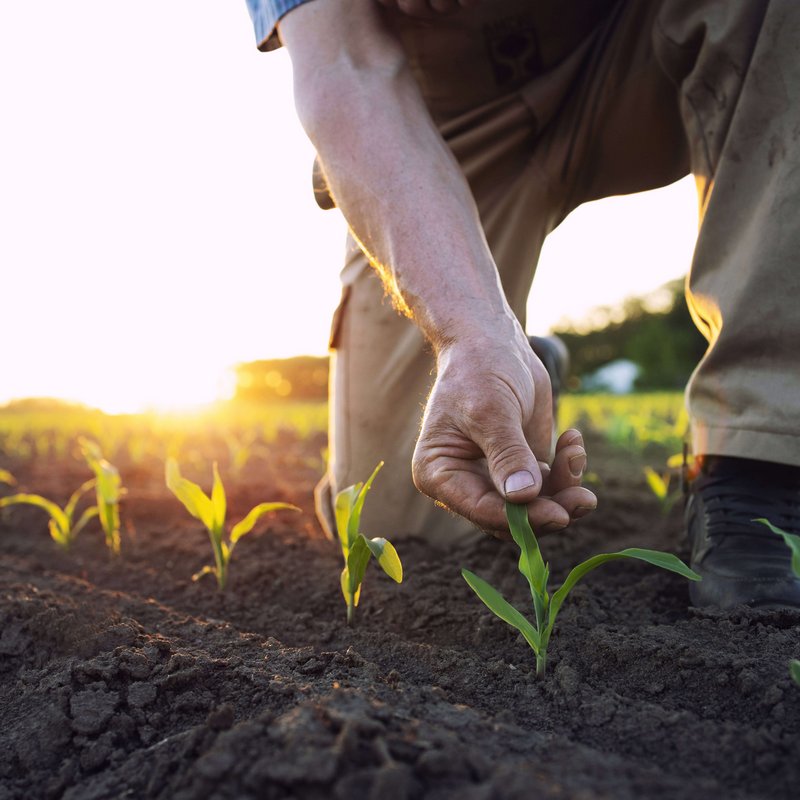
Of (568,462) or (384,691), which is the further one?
(568,462)

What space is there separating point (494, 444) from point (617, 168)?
1.58 metres

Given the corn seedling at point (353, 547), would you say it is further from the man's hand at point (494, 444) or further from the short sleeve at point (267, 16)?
the short sleeve at point (267, 16)

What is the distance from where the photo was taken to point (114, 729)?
111cm

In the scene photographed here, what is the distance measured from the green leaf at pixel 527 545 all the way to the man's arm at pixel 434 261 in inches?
1.2

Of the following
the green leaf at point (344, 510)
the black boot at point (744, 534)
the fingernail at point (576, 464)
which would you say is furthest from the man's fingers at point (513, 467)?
the black boot at point (744, 534)

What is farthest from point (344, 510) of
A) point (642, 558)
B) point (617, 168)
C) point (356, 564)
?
point (617, 168)

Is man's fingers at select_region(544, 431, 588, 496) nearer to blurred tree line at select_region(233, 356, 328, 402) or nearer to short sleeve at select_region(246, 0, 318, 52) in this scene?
short sleeve at select_region(246, 0, 318, 52)

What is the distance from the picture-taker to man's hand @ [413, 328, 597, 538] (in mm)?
1146

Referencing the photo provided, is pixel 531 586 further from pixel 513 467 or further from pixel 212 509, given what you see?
pixel 212 509

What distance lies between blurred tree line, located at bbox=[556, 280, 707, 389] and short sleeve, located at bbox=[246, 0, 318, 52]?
94.9ft

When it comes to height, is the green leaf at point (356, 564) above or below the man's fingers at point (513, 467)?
below

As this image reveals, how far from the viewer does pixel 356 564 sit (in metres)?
1.51

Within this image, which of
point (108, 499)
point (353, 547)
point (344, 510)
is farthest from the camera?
point (108, 499)

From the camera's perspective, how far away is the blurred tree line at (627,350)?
67.4ft
